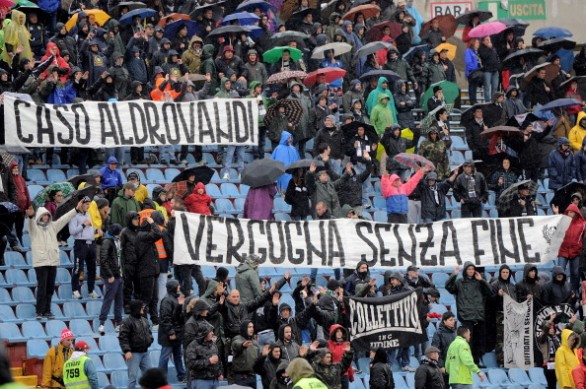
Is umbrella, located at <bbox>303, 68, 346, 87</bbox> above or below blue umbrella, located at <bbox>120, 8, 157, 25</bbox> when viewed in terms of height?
below

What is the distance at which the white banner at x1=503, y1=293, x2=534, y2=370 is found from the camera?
2178 cm

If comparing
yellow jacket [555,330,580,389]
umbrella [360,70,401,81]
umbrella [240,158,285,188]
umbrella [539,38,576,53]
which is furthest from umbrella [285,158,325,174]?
umbrella [539,38,576,53]

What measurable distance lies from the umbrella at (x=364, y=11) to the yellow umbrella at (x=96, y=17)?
4867mm

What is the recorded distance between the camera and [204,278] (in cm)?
2142

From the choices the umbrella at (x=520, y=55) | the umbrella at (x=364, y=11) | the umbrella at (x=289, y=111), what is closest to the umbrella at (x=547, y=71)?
the umbrella at (x=520, y=55)

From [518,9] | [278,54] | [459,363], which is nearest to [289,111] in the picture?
[278,54]

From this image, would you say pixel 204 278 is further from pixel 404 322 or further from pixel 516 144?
pixel 516 144

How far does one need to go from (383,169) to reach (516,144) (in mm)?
2499

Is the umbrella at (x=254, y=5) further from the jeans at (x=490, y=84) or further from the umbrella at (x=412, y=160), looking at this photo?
the umbrella at (x=412, y=160)

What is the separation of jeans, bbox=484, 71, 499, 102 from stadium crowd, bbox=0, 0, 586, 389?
0.14 feet

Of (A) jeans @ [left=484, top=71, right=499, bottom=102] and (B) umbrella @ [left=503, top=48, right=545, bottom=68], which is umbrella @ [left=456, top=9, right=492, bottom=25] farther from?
(A) jeans @ [left=484, top=71, right=499, bottom=102]

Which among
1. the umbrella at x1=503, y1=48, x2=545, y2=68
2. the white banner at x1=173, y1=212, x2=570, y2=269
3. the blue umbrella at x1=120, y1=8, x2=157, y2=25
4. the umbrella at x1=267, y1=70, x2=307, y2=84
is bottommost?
the white banner at x1=173, y1=212, x2=570, y2=269

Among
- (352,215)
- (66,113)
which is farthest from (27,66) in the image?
(352,215)

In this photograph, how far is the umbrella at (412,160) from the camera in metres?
23.9
